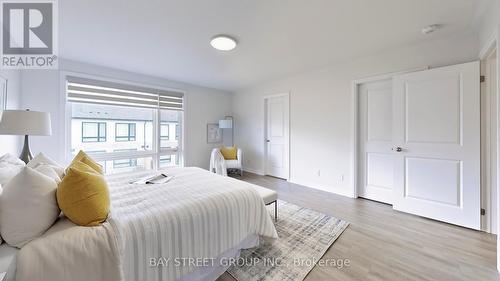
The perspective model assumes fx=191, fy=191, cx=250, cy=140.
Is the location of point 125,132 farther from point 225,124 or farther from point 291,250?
point 291,250

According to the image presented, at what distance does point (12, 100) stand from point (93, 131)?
1.13 metres

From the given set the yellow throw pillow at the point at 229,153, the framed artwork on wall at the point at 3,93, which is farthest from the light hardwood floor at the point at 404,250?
the framed artwork on wall at the point at 3,93

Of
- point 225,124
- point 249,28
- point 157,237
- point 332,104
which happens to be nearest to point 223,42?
point 249,28

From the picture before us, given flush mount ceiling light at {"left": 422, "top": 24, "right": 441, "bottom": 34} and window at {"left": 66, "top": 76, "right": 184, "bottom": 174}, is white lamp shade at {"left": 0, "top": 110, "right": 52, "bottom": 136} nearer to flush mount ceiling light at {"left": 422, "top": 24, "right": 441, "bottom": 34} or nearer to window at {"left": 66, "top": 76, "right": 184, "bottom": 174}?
window at {"left": 66, "top": 76, "right": 184, "bottom": 174}

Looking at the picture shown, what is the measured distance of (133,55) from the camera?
10.0ft

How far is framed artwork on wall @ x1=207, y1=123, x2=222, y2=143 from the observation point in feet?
17.2

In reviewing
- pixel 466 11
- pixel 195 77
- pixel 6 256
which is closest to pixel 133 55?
pixel 195 77

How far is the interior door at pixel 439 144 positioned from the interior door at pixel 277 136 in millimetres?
2101

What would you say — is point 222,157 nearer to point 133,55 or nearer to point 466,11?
point 133,55

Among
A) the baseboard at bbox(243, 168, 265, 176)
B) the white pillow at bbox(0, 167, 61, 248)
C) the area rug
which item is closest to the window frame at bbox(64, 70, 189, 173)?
the baseboard at bbox(243, 168, 265, 176)

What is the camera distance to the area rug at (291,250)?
1.56m

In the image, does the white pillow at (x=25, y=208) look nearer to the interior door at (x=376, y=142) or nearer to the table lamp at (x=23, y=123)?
the table lamp at (x=23, y=123)

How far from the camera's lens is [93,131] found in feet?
11.9

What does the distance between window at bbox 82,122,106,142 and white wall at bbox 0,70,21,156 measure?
813 millimetres
